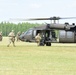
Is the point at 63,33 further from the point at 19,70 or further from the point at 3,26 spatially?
the point at 3,26

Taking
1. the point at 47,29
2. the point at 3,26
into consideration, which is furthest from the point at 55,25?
the point at 3,26

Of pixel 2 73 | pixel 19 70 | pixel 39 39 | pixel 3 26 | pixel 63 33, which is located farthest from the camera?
pixel 3 26

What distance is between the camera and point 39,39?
34750mm

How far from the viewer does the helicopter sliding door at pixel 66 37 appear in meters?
36.1

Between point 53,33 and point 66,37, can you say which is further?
point 53,33

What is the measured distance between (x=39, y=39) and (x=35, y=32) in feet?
9.86

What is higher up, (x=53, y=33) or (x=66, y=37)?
(x=53, y=33)

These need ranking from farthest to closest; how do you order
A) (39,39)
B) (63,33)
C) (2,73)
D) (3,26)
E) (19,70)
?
(3,26) < (63,33) < (39,39) < (19,70) < (2,73)

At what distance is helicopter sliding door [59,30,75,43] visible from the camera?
36.1 m

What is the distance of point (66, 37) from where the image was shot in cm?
3650

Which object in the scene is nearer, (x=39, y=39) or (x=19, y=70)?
(x=19, y=70)

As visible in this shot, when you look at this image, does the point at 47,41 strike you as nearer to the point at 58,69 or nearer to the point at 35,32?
the point at 35,32

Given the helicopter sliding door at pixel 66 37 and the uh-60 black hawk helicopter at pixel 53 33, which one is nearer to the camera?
the uh-60 black hawk helicopter at pixel 53 33

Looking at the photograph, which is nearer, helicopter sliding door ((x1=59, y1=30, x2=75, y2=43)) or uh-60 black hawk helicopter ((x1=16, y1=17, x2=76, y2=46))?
uh-60 black hawk helicopter ((x1=16, y1=17, x2=76, y2=46))
